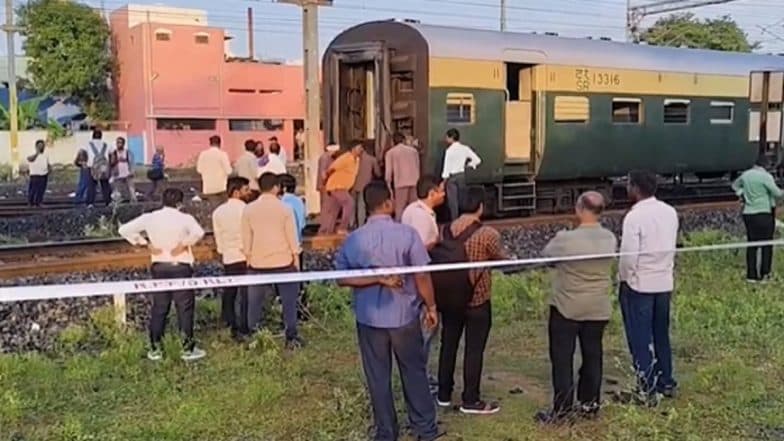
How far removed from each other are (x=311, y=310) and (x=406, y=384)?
393 centimetres

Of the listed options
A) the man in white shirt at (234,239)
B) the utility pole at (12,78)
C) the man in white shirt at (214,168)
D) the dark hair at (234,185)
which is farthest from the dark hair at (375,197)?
the utility pole at (12,78)

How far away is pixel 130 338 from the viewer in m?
8.22

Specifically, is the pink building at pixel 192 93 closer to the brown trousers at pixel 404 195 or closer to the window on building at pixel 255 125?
the window on building at pixel 255 125

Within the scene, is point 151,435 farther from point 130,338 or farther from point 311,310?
point 311,310

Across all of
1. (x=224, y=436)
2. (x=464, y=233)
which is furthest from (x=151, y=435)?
(x=464, y=233)

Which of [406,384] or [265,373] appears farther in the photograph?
[265,373]

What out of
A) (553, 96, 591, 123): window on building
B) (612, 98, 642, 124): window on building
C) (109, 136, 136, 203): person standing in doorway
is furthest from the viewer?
(109, 136, 136, 203): person standing in doorway

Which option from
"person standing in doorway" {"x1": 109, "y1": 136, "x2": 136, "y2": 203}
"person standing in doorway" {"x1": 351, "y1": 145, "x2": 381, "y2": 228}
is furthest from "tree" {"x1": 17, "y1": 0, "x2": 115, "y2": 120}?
"person standing in doorway" {"x1": 351, "y1": 145, "x2": 381, "y2": 228}

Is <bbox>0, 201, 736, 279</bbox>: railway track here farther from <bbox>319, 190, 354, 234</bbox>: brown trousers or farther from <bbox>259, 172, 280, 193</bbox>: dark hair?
<bbox>259, 172, 280, 193</bbox>: dark hair

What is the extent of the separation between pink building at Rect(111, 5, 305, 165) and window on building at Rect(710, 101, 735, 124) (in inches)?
1101

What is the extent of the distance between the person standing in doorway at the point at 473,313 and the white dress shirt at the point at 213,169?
8.92m

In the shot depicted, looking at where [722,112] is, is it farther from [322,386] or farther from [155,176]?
[322,386]

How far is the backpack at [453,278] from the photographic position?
6.09 m

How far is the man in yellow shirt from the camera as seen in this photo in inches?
551
